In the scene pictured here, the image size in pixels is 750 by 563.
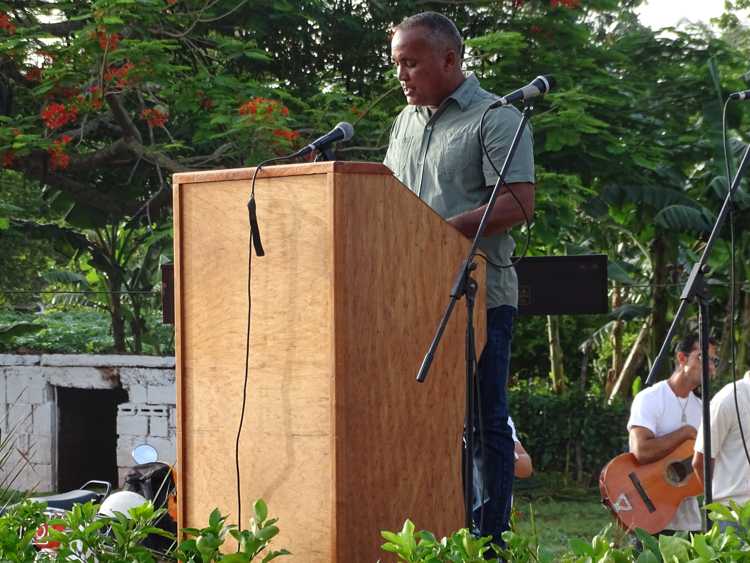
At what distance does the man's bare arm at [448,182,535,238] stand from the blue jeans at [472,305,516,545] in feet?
1.13

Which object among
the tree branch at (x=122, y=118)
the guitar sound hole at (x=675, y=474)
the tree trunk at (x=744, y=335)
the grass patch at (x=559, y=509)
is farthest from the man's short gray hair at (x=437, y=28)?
the tree trunk at (x=744, y=335)

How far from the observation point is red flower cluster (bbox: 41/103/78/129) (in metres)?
9.69

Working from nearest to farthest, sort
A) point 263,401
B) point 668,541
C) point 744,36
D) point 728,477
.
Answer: point 668,541, point 263,401, point 728,477, point 744,36

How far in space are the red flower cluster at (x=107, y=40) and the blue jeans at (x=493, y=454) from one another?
251 inches

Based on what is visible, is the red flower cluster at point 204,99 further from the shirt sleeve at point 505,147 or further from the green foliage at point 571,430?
the shirt sleeve at point 505,147

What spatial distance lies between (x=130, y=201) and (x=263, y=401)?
9705mm

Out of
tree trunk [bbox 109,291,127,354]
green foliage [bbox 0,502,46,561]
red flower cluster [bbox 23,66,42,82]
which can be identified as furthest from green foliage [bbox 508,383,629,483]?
green foliage [bbox 0,502,46,561]

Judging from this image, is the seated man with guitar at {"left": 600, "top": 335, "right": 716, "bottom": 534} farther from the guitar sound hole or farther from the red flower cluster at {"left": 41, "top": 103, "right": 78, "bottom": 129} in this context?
the red flower cluster at {"left": 41, "top": 103, "right": 78, "bottom": 129}

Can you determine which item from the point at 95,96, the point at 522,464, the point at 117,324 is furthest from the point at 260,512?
the point at 117,324

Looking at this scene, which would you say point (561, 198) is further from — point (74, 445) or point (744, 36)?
point (744, 36)

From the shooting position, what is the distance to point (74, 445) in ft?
40.3

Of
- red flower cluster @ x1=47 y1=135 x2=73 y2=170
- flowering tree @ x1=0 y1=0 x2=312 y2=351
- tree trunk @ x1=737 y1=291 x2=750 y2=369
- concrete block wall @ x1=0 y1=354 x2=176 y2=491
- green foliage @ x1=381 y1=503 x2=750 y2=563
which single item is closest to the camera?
green foliage @ x1=381 y1=503 x2=750 y2=563

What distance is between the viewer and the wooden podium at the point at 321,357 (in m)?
2.94

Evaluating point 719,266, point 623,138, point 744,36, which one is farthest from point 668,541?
point 744,36
